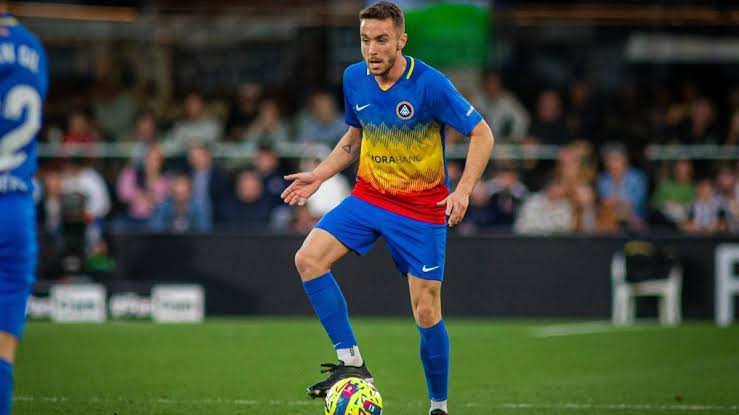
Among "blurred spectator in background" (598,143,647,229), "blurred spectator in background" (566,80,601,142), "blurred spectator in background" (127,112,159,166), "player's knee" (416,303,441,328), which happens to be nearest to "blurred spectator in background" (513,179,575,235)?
"blurred spectator in background" (598,143,647,229)

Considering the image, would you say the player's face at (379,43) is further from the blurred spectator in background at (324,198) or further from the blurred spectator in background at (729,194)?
the blurred spectator in background at (729,194)

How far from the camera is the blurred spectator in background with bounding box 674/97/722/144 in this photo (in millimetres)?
15344

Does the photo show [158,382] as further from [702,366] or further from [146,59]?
[146,59]

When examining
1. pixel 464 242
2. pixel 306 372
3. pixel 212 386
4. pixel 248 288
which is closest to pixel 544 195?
pixel 464 242

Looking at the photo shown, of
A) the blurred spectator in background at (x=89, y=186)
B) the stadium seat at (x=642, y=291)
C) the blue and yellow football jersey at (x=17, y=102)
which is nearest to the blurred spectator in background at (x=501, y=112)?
the stadium seat at (x=642, y=291)

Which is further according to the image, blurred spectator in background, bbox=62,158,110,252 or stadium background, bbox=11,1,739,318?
blurred spectator in background, bbox=62,158,110,252

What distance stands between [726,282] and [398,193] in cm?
783

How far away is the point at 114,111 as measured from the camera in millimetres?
17156

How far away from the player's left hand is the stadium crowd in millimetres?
7612

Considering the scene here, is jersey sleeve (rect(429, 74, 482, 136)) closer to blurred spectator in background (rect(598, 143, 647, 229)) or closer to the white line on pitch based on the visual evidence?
the white line on pitch

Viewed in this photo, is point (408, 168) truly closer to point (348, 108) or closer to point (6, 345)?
point (348, 108)

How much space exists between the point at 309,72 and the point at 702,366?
1020 centimetres

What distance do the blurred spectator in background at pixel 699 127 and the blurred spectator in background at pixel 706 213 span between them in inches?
48.0

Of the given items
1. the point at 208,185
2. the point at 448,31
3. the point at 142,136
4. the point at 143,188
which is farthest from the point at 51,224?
the point at 448,31
